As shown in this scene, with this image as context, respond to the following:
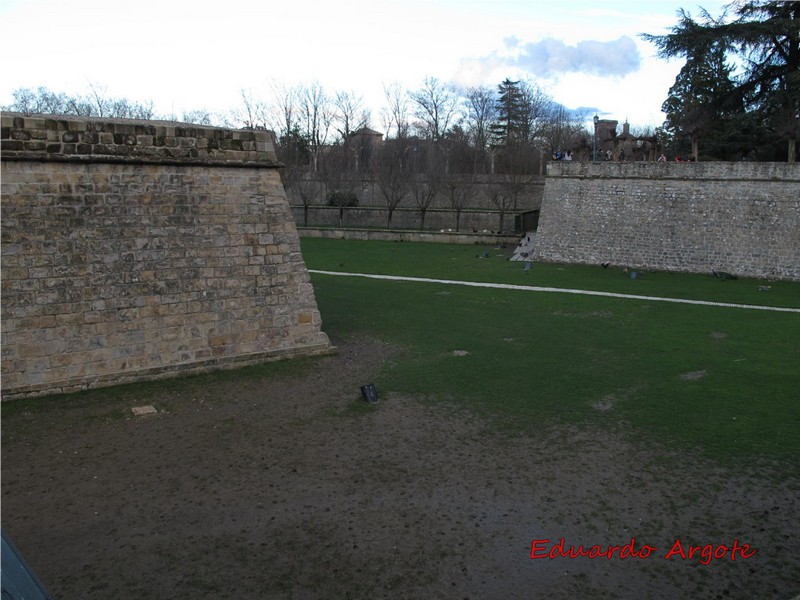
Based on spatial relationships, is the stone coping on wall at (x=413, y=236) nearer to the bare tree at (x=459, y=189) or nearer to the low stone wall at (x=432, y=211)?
the low stone wall at (x=432, y=211)

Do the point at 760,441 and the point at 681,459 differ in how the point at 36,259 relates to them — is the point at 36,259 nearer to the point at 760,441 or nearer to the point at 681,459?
the point at 681,459

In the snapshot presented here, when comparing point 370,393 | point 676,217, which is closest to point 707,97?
point 676,217

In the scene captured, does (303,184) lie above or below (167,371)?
above

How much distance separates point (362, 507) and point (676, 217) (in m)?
20.1

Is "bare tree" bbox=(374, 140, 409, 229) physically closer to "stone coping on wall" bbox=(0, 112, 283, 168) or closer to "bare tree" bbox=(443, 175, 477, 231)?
"bare tree" bbox=(443, 175, 477, 231)

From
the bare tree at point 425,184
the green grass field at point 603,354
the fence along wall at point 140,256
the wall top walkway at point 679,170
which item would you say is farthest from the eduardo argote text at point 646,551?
the bare tree at point 425,184

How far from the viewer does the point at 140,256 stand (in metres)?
10.0

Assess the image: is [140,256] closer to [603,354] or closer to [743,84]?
[603,354]

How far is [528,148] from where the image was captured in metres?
42.5

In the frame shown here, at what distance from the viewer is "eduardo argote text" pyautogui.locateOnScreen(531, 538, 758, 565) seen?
5.54 metres

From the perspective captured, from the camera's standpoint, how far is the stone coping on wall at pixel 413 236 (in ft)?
103

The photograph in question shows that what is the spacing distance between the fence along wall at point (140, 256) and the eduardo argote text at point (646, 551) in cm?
677

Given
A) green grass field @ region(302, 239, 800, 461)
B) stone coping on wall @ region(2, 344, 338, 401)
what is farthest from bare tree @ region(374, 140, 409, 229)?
stone coping on wall @ region(2, 344, 338, 401)

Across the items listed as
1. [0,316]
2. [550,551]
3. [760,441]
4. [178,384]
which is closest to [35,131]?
[0,316]
